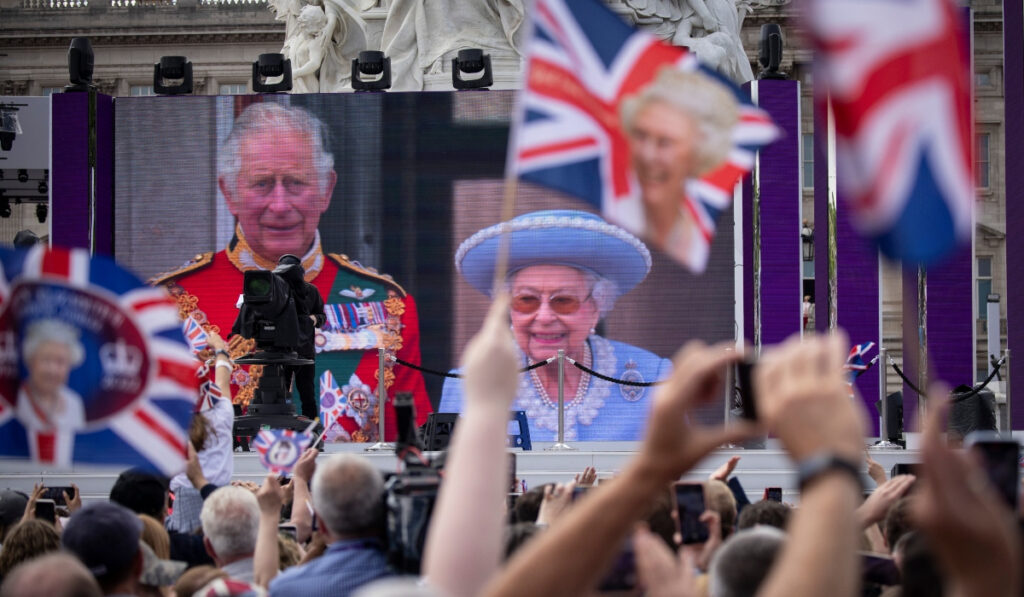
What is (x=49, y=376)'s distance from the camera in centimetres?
388

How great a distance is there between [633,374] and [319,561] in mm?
12741

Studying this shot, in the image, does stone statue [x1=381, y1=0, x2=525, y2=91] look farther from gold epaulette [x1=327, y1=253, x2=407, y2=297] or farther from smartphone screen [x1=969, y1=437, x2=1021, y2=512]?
smartphone screen [x1=969, y1=437, x2=1021, y2=512]

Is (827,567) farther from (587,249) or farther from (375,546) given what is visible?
(587,249)

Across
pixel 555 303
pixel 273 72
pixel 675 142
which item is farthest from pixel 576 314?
pixel 675 142

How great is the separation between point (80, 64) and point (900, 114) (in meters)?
14.6

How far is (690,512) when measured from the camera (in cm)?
351

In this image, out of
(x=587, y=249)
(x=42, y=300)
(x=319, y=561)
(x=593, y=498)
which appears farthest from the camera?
(x=587, y=249)

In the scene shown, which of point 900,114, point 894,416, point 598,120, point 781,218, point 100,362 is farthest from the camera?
point 781,218

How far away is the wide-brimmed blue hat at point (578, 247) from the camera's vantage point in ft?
52.2

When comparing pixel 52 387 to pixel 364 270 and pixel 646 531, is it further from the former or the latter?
pixel 364 270

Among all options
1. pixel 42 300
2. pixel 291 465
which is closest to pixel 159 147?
pixel 291 465

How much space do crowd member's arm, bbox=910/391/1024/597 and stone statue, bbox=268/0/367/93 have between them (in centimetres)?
1711

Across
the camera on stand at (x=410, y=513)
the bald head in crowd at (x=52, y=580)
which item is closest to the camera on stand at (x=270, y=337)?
→ the camera on stand at (x=410, y=513)

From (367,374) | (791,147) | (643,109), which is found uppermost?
(791,147)
